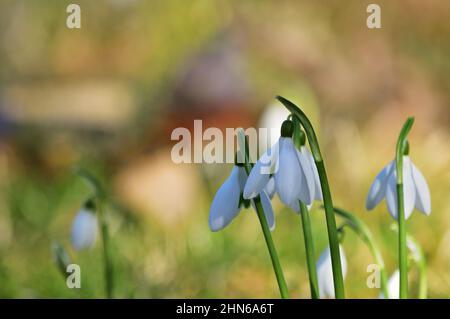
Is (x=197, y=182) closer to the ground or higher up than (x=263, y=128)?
closer to the ground

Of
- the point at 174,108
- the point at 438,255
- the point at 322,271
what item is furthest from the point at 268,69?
the point at 322,271

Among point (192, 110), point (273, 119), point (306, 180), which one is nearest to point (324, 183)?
point (306, 180)

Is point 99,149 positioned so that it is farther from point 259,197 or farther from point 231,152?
point 259,197

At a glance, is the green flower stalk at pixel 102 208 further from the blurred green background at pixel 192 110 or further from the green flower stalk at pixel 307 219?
the blurred green background at pixel 192 110

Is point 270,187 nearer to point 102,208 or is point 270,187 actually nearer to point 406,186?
point 406,186

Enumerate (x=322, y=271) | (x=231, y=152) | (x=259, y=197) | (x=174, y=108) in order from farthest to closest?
(x=174, y=108), (x=231, y=152), (x=322, y=271), (x=259, y=197)

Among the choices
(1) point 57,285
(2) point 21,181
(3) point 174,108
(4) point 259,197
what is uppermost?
(3) point 174,108
